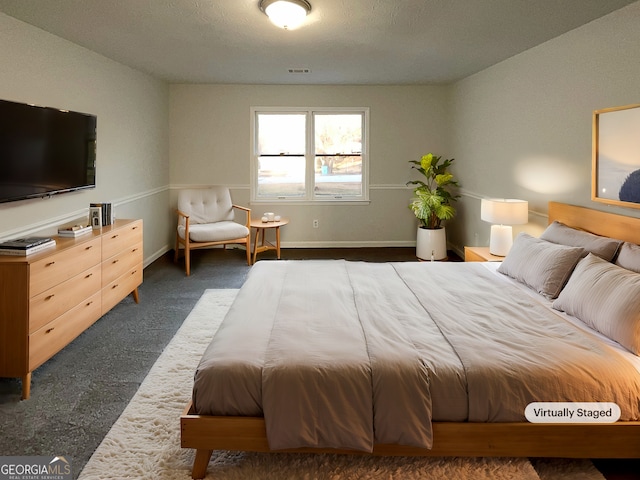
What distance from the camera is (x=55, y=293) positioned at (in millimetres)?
3170

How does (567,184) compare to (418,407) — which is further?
(567,184)

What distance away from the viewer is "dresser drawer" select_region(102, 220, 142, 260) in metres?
3.97

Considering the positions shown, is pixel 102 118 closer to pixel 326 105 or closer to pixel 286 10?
pixel 286 10

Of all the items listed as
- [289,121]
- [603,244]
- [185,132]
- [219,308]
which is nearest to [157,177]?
[185,132]

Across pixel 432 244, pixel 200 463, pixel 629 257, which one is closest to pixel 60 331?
pixel 200 463

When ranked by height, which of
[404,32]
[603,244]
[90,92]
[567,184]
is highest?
[404,32]

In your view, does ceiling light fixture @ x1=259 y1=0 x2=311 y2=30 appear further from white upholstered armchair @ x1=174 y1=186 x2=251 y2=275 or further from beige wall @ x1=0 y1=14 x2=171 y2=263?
white upholstered armchair @ x1=174 y1=186 x2=251 y2=275

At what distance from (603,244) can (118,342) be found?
3372 mm

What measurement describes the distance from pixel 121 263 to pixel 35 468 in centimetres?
223

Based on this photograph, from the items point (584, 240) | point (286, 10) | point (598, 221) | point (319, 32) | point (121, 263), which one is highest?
point (319, 32)

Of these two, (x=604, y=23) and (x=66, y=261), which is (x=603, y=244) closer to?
(x=604, y=23)

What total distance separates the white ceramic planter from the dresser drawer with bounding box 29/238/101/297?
13.5 feet

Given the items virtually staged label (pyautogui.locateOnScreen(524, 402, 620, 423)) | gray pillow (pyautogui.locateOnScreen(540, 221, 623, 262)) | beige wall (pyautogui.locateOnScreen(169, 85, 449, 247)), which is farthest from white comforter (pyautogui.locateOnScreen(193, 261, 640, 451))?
beige wall (pyautogui.locateOnScreen(169, 85, 449, 247))

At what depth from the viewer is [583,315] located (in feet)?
8.69
